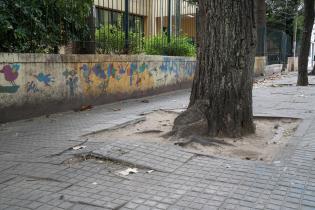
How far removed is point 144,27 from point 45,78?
A: 449 centimetres

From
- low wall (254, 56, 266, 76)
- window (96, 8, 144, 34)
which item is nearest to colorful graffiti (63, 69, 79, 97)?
window (96, 8, 144, 34)

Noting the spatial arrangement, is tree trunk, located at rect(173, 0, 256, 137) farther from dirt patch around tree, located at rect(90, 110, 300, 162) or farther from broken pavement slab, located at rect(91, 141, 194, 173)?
broken pavement slab, located at rect(91, 141, 194, 173)

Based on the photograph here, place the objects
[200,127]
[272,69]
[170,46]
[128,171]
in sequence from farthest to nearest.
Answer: [272,69], [170,46], [200,127], [128,171]

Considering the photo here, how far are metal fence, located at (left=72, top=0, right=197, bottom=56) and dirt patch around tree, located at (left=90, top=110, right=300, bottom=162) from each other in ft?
11.1

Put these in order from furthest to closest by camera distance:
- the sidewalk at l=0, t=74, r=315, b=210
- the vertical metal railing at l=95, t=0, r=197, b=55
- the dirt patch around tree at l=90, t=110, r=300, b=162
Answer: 1. the vertical metal railing at l=95, t=0, r=197, b=55
2. the dirt patch around tree at l=90, t=110, r=300, b=162
3. the sidewalk at l=0, t=74, r=315, b=210

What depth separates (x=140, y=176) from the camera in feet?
14.6

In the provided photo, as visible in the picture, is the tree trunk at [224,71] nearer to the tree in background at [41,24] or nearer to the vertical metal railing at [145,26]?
the tree in background at [41,24]

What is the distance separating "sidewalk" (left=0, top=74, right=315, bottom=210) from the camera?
3781mm

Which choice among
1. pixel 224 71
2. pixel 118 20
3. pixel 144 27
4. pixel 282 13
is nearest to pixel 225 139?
pixel 224 71

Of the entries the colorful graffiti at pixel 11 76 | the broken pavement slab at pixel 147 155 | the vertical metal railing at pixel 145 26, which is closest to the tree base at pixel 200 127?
the broken pavement slab at pixel 147 155

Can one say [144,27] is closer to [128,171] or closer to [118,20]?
[118,20]

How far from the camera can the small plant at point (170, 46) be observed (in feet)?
41.2

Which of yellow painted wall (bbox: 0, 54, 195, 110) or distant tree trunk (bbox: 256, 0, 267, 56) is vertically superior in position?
distant tree trunk (bbox: 256, 0, 267, 56)

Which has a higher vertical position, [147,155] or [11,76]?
[11,76]
